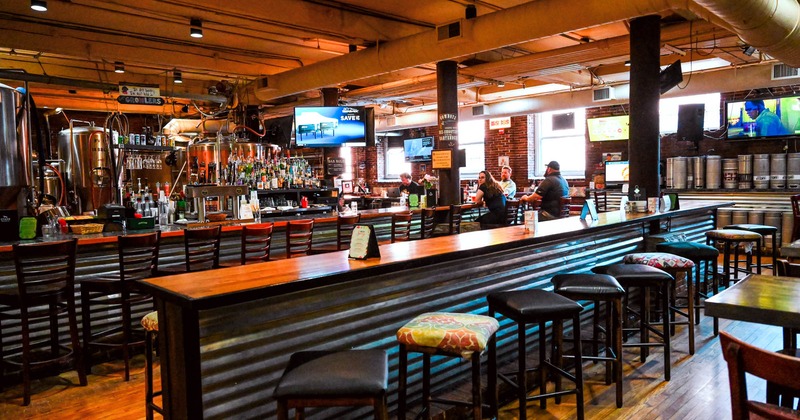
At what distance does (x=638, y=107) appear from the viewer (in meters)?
5.71

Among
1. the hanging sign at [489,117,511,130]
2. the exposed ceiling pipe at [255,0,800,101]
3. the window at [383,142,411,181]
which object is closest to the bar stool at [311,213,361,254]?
the exposed ceiling pipe at [255,0,800,101]

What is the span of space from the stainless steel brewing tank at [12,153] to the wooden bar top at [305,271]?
3.09 metres

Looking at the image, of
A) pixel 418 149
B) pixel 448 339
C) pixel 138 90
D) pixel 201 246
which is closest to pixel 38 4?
pixel 138 90

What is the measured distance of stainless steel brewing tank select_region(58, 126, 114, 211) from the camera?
8.97 metres

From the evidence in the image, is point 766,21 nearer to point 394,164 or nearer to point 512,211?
point 512,211

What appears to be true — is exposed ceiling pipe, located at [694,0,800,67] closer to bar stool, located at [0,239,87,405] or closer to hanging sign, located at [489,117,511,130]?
bar stool, located at [0,239,87,405]

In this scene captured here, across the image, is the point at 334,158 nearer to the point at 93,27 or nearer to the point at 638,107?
the point at 93,27

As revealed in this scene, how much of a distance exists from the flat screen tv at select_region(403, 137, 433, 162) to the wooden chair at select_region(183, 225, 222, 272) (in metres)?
11.0

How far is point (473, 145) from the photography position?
1469cm

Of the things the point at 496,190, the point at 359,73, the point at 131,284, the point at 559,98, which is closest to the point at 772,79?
the point at 559,98

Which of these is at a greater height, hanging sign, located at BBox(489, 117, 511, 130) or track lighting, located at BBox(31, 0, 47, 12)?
track lighting, located at BBox(31, 0, 47, 12)

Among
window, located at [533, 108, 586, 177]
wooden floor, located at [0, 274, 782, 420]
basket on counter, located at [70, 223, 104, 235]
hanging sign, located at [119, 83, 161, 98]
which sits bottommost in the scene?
wooden floor, located at [0, 274, 782, 420]

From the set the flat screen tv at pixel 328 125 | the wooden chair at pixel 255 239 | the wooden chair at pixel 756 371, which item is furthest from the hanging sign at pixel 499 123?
the wooden chair at pixel 756 371

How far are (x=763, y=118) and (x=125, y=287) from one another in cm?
977
